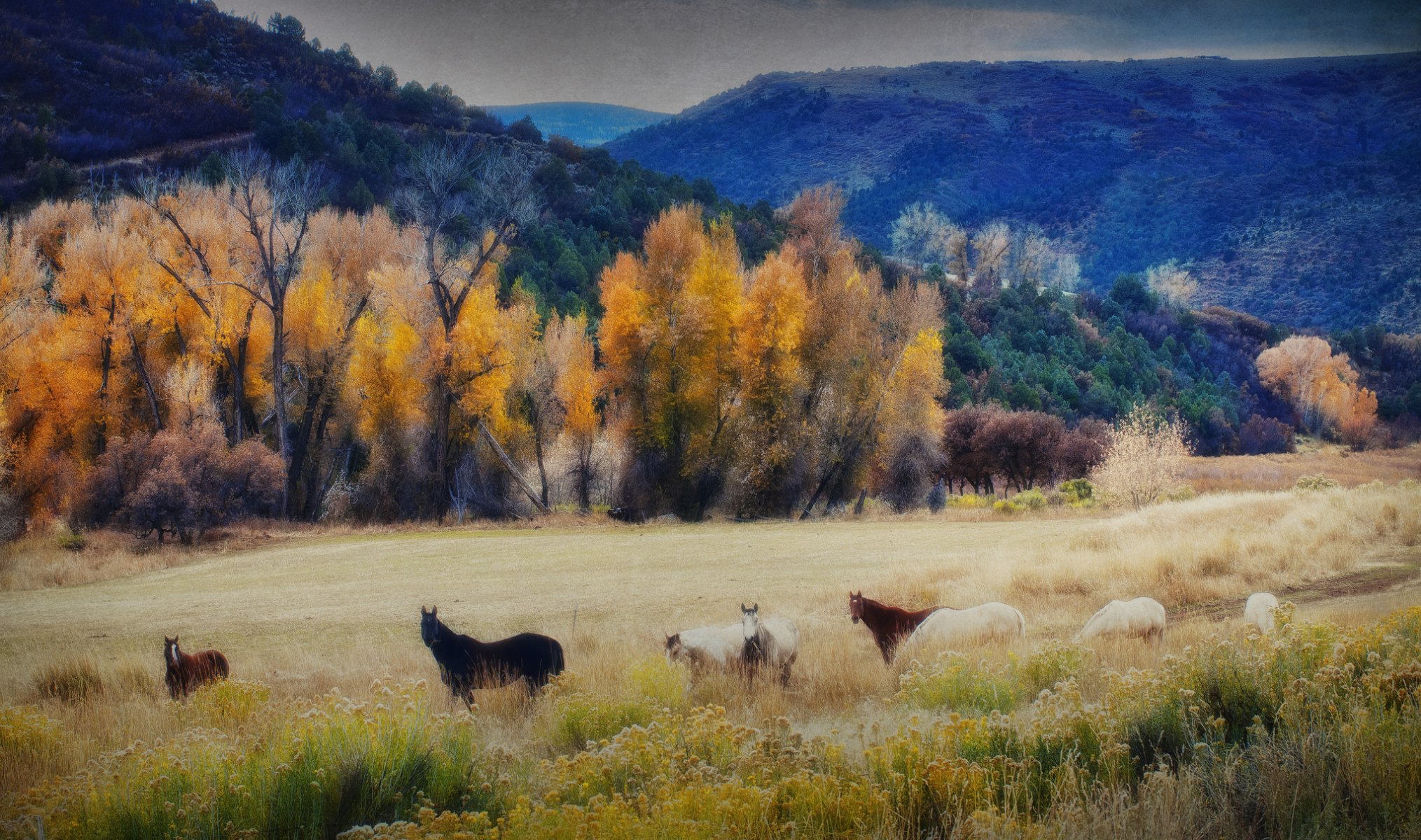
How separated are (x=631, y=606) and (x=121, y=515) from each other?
74.8 ft

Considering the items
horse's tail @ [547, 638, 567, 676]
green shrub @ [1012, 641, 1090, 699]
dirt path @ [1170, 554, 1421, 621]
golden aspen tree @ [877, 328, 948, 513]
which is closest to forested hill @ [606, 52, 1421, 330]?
golden aspen tree @ [877, 328, 948, 513]

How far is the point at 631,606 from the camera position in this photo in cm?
1648

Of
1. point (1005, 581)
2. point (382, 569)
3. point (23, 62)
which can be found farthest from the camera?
point (23, 62)

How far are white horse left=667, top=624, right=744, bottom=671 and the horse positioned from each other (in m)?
0.12

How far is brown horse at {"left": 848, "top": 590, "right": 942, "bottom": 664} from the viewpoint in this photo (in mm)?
11289

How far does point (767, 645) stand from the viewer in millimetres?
10141

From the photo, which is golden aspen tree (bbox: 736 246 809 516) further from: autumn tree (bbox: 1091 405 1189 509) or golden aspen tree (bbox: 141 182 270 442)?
golden aspen tree (bbox: 141 182 270 442)

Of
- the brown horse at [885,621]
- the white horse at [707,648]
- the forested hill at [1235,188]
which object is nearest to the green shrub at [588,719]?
the white horse at [707,648]

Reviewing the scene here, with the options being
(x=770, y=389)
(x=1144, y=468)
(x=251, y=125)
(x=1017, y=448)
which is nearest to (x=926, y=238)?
(x=1017, y=448)

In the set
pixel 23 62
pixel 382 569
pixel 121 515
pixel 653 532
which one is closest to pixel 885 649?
pixel 382 569

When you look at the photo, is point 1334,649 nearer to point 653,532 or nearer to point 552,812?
point 552,812

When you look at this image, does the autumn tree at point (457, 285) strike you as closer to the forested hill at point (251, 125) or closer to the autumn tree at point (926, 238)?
the forested hill at point (251, 125)

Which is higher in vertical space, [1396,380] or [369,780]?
[1396,380]

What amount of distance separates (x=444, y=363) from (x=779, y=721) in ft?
109
